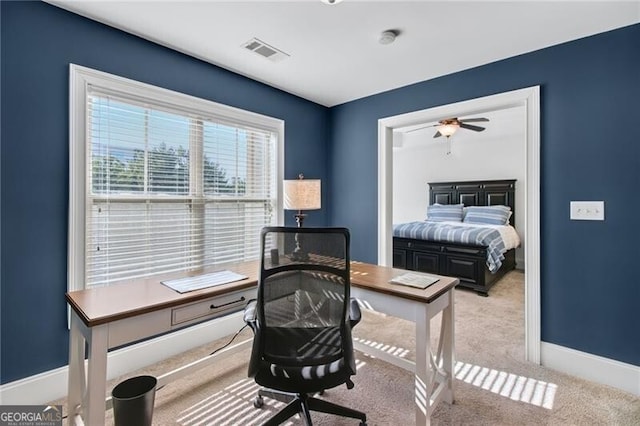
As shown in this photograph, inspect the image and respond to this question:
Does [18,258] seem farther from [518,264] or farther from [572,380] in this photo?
[518,264]

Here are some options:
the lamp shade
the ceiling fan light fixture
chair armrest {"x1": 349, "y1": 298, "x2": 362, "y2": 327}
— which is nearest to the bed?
the ceiling fan light fixture

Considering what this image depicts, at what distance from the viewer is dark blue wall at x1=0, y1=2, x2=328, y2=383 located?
5.76 feet

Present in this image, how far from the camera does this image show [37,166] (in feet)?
6.06

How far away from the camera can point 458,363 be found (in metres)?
2.42

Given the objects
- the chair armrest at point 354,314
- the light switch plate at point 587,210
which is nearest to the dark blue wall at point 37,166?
the chair armrest at point 354,314

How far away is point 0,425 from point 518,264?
22.9 feet

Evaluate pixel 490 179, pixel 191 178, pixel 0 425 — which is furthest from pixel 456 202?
pixel 0 425

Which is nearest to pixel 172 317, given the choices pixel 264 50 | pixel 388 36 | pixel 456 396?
pixel 456 396

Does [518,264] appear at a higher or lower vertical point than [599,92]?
lower

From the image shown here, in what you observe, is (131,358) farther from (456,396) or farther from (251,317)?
(456,396)

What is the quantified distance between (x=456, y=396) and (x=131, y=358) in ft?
7.76

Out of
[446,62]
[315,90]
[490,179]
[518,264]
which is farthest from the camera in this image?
[490,179]

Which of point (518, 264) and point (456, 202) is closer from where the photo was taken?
point (518, 264)

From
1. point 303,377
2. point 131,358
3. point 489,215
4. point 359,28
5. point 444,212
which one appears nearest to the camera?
point 303,377
